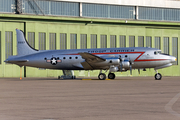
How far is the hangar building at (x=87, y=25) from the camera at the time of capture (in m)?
54.3

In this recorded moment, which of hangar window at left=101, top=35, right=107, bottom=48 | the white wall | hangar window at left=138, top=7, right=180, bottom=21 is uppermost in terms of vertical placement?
the white wall

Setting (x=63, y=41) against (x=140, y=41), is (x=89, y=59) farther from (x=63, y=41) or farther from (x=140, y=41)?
(x=140, y=41)

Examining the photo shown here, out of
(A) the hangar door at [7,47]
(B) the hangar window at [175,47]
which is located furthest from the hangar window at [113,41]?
(A) the hangar door at [7,47]

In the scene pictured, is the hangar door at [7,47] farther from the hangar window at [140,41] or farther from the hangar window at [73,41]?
the hangar window at [140,41]

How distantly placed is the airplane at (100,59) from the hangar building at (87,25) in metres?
12.7

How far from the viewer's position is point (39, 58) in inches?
1615

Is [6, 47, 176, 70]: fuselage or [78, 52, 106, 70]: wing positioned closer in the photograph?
[78, 52, 106, 70]: wing

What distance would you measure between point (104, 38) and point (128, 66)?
22.7 meters

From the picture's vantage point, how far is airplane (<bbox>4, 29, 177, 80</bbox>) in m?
37.6

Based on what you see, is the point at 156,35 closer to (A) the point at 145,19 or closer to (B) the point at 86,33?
(A) the point at 145,19

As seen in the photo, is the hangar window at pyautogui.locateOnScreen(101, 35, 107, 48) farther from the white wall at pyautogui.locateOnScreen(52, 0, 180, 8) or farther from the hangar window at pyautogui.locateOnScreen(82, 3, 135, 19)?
the white wall at pyautogui.locateOnScreen(52, 0, 180, 8)

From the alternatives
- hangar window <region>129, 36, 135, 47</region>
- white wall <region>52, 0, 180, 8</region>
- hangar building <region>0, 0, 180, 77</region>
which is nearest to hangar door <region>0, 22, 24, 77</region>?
→ hangar building <region>0, 0, 180, 77</region>

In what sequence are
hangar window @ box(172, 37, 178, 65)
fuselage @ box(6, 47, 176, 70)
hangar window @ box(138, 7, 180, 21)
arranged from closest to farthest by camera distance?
fuselage @ box(6, 47, 176, 70)
hangar window @ box(138, 7, 180, 21)
hangar window @ box(172, 37, 178, 65)

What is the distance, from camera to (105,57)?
38.4 meters
